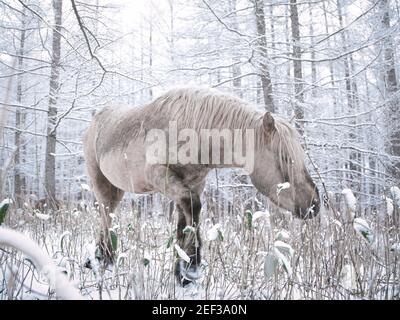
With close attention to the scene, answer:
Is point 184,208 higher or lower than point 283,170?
lower

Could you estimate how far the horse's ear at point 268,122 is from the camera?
2201 millimetres

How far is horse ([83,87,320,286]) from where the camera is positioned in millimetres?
2193

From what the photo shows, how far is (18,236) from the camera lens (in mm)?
626

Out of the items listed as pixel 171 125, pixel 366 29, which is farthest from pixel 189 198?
pixel 366 29

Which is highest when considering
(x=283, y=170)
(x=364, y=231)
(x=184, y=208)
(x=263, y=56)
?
(x=263, y=56)

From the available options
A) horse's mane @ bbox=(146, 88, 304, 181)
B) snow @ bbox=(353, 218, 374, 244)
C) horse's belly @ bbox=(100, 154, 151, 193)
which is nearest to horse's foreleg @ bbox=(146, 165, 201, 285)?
horse's belly @ bbox=(100, 154, 151, 193)

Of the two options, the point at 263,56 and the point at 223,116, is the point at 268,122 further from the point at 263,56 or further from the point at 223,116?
the point at 263,56

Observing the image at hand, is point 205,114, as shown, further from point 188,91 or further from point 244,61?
point 244,61

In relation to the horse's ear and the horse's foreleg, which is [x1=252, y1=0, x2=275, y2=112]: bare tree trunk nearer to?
the horse's ear

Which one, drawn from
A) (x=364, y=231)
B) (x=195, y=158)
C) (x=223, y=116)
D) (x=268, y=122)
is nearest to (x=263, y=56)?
(x=223, y=116)

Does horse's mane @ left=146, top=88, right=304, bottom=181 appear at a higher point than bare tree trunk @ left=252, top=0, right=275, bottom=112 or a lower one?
lower

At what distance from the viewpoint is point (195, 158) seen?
2.41 m

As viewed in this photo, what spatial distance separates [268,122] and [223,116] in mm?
387

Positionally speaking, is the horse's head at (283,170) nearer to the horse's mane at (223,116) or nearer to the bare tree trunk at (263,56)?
the horse's mane at (223,116)
